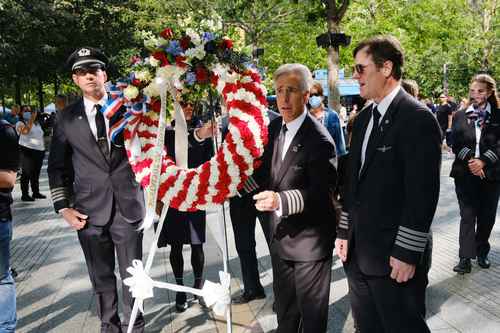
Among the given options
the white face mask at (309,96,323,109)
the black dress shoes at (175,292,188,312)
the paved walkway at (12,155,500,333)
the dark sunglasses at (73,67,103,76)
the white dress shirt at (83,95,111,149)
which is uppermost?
the dark sunglasses at (73,67,103,76)

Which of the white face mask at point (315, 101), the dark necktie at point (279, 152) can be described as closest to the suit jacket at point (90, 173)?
the dark necktie at point (279, 152)

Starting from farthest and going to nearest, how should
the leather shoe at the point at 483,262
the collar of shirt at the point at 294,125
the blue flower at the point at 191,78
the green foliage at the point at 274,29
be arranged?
the green foliage at the point at 274,29, the leather shoe at the point at 483,262, the collar of shirt at the point at 294,125, the blue flower at the point at 191,78

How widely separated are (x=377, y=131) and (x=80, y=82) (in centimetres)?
222

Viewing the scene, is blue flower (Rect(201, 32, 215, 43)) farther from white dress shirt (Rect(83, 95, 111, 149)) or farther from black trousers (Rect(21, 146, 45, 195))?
black trousers (Rect(21, 146, 45, 195))

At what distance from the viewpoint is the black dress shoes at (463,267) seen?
17.3ft

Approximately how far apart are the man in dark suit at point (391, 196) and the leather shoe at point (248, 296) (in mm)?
2127

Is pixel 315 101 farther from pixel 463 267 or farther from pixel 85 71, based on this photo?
pixel 85 71

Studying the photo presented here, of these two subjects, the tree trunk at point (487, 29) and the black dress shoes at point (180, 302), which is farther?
the tree trunk at point (487, 29)

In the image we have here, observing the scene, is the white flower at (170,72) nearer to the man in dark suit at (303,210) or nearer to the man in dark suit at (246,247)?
the man in dark suit at (303,210)

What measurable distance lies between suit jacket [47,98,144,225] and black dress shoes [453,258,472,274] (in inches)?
138

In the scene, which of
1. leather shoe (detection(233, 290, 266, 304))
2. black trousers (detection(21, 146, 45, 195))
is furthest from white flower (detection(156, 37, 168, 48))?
black trousers (detection(21, 146, 45, 195))

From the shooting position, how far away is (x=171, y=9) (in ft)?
78.3

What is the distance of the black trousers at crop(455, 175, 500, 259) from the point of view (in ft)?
17.6

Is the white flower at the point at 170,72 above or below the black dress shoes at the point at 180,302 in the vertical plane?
→ above
